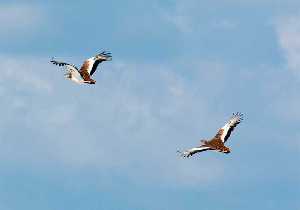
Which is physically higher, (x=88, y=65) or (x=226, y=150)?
(x=88, y=65)

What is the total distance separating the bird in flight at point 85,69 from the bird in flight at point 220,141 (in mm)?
18004

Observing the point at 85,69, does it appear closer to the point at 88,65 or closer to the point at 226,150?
the point at 88,65

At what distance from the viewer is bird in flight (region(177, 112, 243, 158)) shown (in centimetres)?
14100

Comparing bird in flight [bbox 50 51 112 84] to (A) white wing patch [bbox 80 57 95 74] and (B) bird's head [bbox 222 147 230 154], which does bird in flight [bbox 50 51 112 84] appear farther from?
(B) bird's head [bbox 222 147 230 154]

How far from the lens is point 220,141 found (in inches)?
5615

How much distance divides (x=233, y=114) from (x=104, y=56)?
70.0ft

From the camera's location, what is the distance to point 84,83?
5310 inches

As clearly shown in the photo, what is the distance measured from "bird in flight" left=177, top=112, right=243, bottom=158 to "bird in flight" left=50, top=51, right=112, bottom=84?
59.1ft

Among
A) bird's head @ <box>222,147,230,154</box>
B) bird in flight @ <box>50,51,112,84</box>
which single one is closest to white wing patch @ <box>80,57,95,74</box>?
bird in flight @ <box>50,51,112,84</box>

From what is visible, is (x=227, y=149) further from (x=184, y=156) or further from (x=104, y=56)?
(x=104, y=56)

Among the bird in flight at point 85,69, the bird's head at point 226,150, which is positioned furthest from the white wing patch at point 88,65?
the bird's head at point 226,150

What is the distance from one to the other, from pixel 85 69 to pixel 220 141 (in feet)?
74.5

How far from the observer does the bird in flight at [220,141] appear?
141m

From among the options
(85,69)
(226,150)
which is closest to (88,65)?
(85,69)
